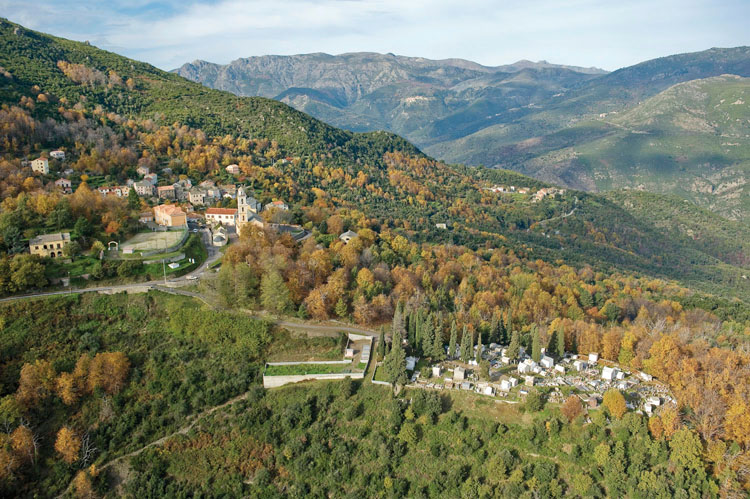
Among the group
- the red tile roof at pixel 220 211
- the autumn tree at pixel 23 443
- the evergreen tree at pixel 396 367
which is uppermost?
the red tile roof at pixel 220 211

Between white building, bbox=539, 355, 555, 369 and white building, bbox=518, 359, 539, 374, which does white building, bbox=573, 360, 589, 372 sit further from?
white building, bbox=518, 359, 539, 374

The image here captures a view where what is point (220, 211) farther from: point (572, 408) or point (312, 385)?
point (572, 408)

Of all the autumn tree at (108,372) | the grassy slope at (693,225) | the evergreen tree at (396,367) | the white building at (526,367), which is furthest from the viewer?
the grassy slope at (693,225)

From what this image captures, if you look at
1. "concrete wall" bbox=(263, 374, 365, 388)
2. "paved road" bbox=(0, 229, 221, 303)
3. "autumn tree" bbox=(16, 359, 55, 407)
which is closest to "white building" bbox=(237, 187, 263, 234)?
"paved road" bbox=(0, 229, 221, 303)

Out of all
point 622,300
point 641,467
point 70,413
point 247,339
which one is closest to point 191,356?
point 247,339

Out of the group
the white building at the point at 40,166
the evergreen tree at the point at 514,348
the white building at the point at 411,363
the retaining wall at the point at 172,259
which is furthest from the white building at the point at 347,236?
the white building at the point at 40,166

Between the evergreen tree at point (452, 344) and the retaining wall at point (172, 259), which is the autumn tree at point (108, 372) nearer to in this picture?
the retaining wall at point (172, 259)

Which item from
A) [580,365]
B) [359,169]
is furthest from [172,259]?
[359,169]
